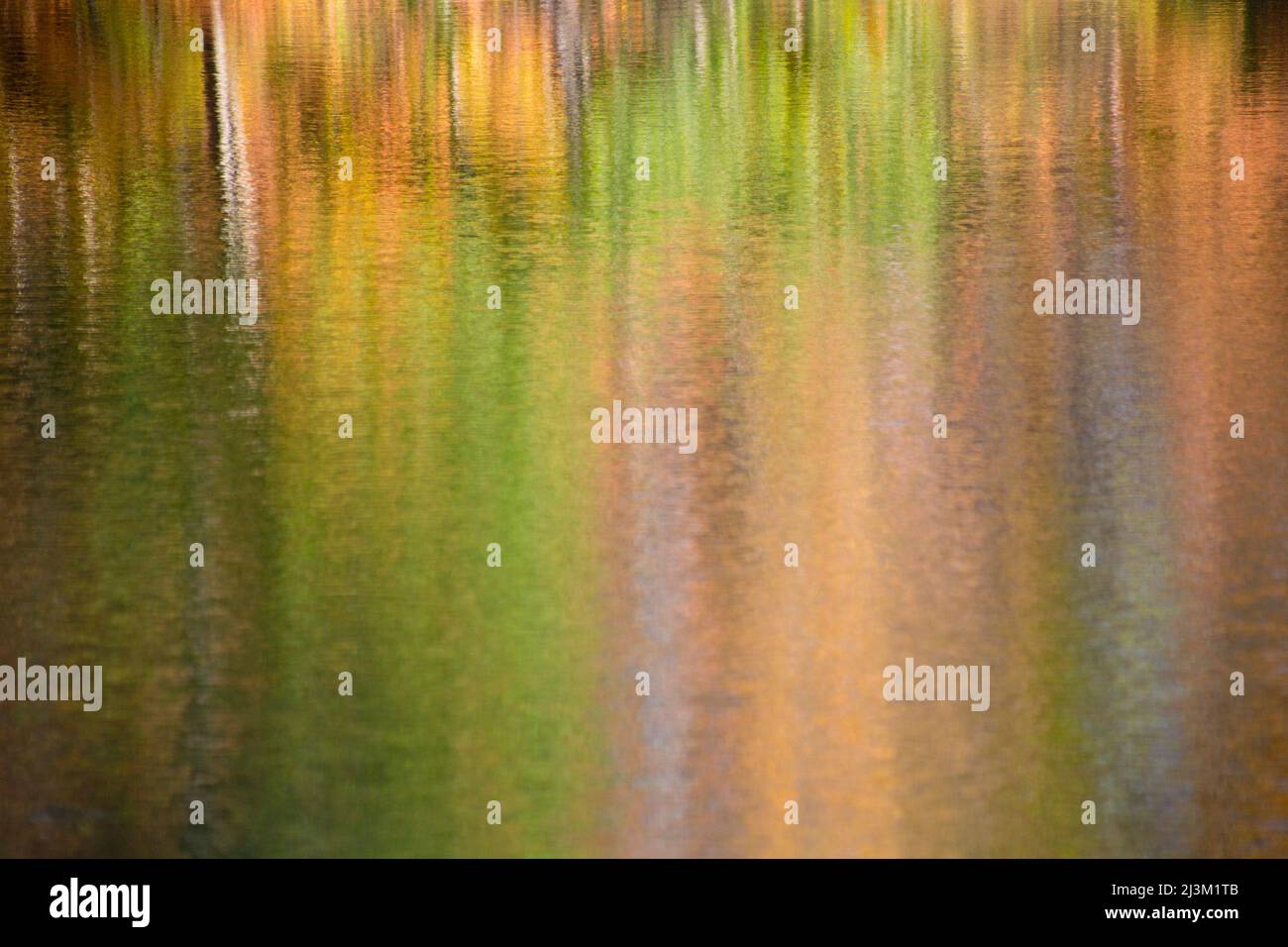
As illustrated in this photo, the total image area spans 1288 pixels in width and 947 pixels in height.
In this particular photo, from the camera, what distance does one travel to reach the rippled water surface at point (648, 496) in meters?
8.16

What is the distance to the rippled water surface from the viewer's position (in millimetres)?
8156

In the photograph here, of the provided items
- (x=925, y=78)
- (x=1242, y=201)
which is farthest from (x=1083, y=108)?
(x=1242, y=201)

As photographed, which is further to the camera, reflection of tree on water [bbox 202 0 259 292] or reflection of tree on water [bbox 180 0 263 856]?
reflection of tree on water [bbox 202 0 259 292]

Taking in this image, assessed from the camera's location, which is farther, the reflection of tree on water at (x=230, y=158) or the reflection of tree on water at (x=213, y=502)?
the reflection of tree on water at (x=230, y=158)

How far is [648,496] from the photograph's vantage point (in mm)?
11406

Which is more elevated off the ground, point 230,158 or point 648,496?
point 230,158

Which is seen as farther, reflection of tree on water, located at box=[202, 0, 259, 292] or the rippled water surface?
reflection of tree on water, located at box=[202, 0, 259, 292]

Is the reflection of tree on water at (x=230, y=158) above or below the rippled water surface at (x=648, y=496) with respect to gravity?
above

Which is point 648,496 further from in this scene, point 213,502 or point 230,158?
point 230,158

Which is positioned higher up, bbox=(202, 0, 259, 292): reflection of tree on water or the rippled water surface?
bbox=(202, 0, 259, 292): reflection of tree on water

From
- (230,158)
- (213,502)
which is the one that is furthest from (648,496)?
(230,158)

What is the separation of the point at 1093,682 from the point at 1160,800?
1034mm

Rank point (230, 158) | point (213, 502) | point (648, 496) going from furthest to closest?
point (230, 158)
point (648, 496)
point (213, 502)
